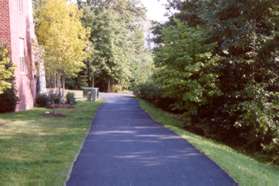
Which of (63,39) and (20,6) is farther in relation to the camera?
(20,6)

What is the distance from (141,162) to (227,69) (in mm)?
9069

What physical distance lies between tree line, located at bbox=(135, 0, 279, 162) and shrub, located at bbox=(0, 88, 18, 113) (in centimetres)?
751

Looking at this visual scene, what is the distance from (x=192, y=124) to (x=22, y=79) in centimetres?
1021

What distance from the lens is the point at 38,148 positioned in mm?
12289

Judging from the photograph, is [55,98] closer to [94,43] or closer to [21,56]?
[21,56]

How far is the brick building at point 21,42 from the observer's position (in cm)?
2328

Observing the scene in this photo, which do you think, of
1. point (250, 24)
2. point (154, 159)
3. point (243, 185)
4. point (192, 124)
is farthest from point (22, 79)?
point (243, 185)

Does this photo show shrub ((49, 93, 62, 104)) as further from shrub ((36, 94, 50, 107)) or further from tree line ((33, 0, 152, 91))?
tree line ((33, 0, 152, 91))

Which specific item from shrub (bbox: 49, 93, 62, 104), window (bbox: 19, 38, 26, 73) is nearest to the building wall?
window (bbox: 19, 38, 26, 73)

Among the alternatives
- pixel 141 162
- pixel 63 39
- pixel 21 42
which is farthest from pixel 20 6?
pixel 141 162

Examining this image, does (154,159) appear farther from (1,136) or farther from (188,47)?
(188,47)

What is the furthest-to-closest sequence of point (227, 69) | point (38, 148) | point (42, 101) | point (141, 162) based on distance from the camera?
point (42, 101) < point (227, 69) < point (38, 148) < point (141, 162)

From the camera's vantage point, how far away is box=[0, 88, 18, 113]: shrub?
22.6 metres

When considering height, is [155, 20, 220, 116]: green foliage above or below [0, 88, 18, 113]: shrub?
above
